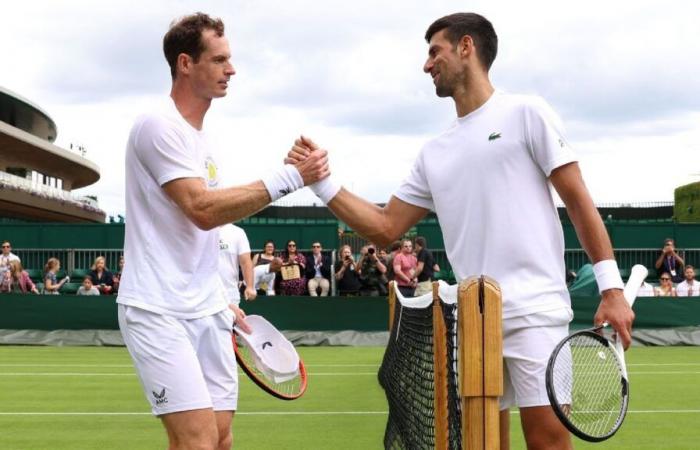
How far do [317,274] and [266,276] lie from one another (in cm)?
129

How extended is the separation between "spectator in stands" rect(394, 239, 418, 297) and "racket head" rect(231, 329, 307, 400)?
9957 mm

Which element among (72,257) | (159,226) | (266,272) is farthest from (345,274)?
(159,226)

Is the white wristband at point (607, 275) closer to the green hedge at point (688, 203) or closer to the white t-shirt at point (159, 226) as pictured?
the white t-shirt at point (159, 226)

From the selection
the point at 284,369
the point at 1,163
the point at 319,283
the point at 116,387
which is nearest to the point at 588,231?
the point at 284,369

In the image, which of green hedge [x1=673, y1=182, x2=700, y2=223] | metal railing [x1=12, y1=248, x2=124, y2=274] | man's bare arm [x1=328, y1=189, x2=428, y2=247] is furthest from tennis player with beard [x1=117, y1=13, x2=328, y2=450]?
green hedge [x1=673, y1=182, x2=700, y2=223]

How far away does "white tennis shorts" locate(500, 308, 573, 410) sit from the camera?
3.56m

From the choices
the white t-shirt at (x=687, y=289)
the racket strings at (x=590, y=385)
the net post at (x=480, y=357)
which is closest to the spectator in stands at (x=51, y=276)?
the white t-shirt at (x=687, y=289)

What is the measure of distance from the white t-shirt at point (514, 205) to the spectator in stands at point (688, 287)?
557 inches

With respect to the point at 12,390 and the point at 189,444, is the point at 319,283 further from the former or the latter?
the point at 189,444

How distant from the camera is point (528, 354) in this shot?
3600 mm

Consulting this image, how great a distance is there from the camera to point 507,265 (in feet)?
12.2

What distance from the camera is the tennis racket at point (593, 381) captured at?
331cm

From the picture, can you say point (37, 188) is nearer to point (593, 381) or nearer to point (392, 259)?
point (392, 259)

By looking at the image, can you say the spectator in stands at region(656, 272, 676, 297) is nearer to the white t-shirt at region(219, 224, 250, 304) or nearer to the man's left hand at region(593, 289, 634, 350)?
the white t-shirt at region(219, 224, 250, 304)
